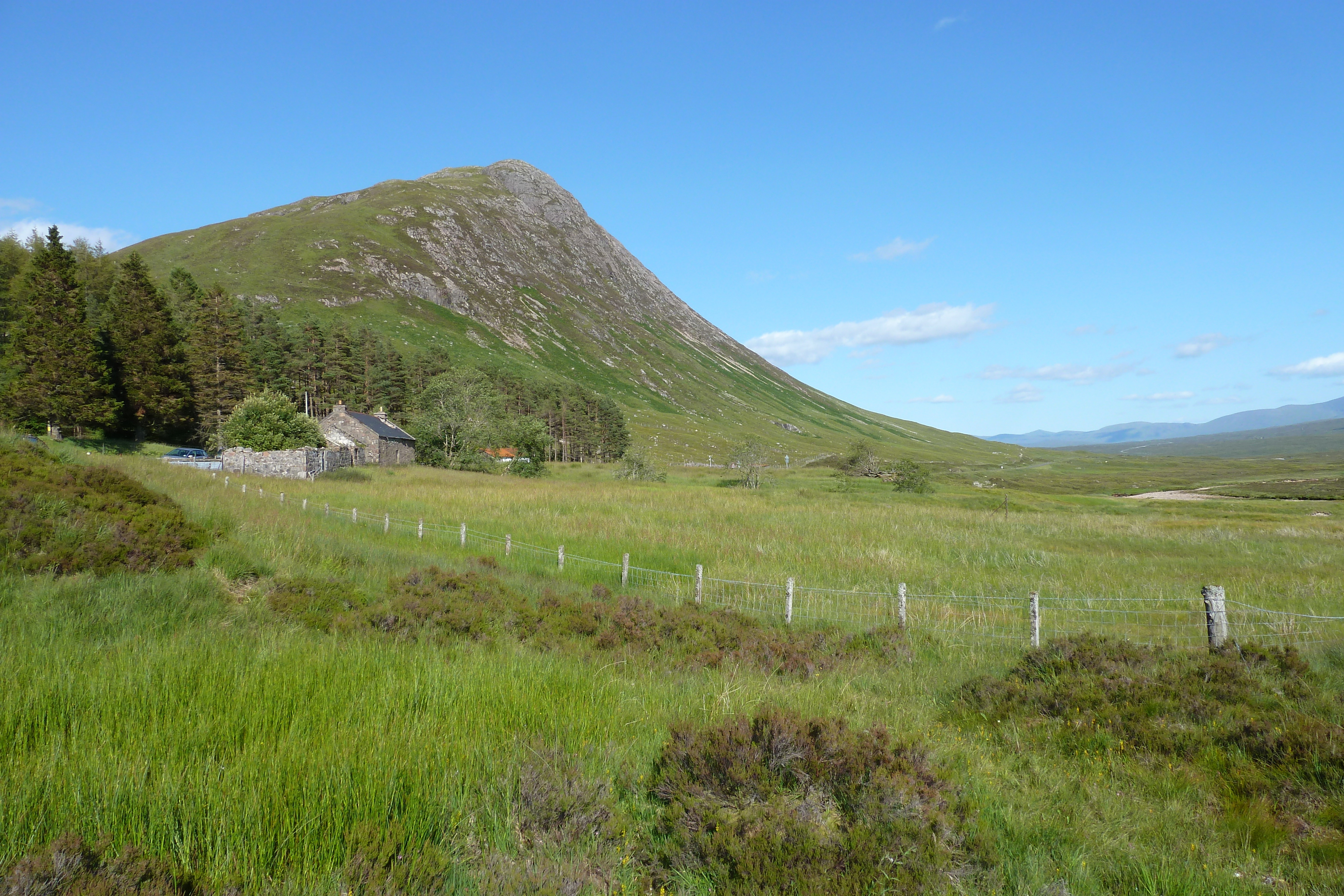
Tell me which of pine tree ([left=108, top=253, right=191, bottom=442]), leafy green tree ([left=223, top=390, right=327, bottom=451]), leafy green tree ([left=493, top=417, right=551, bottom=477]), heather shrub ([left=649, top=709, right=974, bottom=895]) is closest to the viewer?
heather shrub ([left=649, top=709, right=974, bottom=895])

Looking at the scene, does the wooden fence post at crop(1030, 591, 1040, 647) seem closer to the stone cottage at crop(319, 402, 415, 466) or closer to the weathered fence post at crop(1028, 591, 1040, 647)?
the weathered fence post at crop(1028, 591, 1040, 647)

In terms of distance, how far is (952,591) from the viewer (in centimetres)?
1562

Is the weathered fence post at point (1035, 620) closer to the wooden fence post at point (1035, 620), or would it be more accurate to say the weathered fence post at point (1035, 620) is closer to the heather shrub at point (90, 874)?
the wooden fence post at point (1035, 620)

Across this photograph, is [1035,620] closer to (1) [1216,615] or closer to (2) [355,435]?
(1) [1216,615]

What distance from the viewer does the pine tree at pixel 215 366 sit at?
192 ft

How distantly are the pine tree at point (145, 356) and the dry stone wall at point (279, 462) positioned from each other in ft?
51.1

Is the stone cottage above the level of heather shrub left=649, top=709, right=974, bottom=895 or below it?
above

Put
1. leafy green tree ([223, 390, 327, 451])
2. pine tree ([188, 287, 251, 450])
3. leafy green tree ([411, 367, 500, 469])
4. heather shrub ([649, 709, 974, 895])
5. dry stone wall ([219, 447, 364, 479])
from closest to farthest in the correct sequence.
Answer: heather shrub ([649, 709, 974, 895])
dry stone wall ([219, 447, 364, 479])
leafy green tree ([223, 390, 327, 451])
pine tree ([188, 287, 251, 450])
leafy green tree ([411, 367, 500, 469])

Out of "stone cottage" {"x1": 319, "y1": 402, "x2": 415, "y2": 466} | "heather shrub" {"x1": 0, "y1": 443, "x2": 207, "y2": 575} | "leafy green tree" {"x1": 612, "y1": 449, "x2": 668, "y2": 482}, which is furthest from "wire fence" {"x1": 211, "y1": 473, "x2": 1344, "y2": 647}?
"leafy green tree" {"x1": 612, "y1": 449, "x2": 668, "y2": 482}

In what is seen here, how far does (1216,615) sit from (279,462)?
1907 inches

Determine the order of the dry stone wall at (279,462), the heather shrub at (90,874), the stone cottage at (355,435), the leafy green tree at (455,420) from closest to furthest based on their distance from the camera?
the heather shrub at (90,874) < the dry stone wall at (279,462) < the stone cottage at (355,435) < the leafy green tree at (455,420)

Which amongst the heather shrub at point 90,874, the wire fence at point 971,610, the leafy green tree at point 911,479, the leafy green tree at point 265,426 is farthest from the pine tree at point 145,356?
the heather shrub at point 90,874

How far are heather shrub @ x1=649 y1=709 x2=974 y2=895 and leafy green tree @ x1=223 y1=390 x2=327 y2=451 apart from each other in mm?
49524

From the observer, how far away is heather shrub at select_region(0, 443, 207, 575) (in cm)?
777
